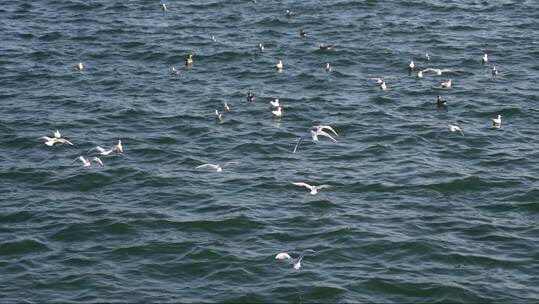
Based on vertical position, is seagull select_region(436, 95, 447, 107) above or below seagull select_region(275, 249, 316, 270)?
above

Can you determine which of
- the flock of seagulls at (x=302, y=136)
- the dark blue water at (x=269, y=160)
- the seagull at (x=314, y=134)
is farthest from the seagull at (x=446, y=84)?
the seagull at (x=314, y=134)

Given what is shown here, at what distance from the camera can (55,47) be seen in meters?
60.1

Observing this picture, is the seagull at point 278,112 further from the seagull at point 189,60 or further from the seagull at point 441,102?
the seagull at point 189,60

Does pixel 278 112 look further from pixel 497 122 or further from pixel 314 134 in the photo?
pixel 497 122

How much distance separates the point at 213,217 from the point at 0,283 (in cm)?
891

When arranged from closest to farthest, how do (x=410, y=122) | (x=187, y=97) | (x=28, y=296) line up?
(x=28, y=296) < (x=410, y=122) < (x=187, y=97)

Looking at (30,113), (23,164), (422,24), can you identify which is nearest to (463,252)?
(23,164)

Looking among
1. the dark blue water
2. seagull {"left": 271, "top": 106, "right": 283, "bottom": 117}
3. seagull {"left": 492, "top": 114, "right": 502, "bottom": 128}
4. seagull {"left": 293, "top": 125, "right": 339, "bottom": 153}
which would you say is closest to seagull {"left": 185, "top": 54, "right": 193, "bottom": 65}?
the dark blue water

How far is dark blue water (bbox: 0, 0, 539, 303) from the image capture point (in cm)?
3216

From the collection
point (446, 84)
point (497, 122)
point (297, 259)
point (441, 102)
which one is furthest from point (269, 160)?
point (446, 84)

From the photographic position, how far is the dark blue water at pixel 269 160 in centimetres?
3216

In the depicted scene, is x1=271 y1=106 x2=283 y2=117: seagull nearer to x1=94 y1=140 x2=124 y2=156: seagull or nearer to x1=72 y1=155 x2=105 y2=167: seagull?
x1=94 y1=140 x2=124 y2=156: seagull

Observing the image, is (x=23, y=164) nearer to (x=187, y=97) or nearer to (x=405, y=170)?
(x=187, y=97)

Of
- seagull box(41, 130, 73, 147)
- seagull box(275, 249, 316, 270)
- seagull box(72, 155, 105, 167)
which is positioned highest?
Answer: seagull box(41, 130, 73, 147)
